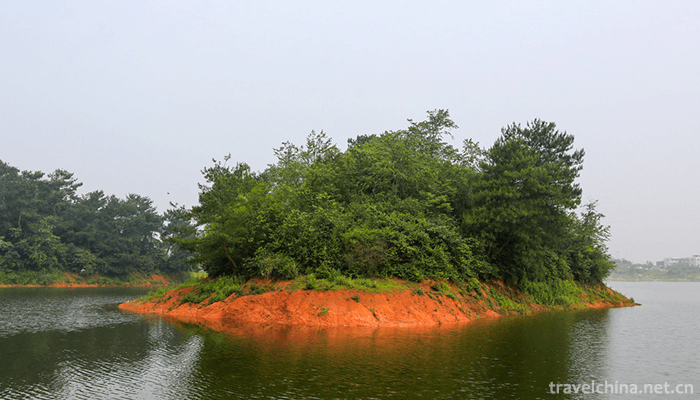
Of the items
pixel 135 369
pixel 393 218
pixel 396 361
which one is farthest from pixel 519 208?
pixel 135 369

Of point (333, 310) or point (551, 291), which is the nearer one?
point (333, 310)

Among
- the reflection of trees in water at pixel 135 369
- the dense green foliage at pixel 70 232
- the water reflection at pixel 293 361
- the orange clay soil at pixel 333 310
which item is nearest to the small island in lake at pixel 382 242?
the orange clay soil at pixel 333 310

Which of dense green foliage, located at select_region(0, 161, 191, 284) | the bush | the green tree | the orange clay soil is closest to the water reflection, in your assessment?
the orange clay soil

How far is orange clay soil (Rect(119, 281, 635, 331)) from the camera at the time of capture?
112ft

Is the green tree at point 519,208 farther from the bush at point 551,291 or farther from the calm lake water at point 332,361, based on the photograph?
the calm lake water at point 332,361

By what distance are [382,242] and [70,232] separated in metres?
88.0

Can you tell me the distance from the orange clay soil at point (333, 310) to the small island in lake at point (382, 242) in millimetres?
103

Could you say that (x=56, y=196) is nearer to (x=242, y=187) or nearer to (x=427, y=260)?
(x=242, y=187)

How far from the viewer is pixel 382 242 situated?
129 feet

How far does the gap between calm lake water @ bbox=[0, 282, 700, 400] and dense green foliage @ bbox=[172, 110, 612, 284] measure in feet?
27.6

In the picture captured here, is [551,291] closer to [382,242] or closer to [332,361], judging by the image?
[382,242]

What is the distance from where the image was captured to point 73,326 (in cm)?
3325

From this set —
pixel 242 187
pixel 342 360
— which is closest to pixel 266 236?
pixel 242 187

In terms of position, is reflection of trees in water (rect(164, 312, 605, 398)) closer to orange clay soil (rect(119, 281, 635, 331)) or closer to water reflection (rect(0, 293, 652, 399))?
water reflection (rect(0, 293, 652, 399))
